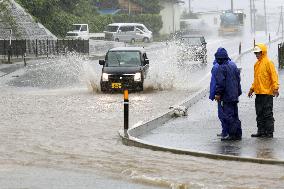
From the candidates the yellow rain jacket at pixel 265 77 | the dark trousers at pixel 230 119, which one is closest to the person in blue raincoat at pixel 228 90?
the dark trousers at pixel 230 119

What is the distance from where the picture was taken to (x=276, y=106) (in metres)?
21.1

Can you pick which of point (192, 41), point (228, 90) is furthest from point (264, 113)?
point (192, 41)

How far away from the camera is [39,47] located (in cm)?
5897

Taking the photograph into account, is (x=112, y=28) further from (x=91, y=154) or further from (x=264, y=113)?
(x=91, y=154)

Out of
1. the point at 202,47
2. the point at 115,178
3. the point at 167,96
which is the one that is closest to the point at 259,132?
the point at 115,178

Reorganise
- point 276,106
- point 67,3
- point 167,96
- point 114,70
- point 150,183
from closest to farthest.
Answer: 1. point 150,183
2. point 276,106
3. point 167,96
4. point 114,70
5. point 67,3

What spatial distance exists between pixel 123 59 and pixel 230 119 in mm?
14409

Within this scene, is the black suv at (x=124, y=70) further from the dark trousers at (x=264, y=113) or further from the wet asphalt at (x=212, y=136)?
the dark trousers at (x=264, y=113)

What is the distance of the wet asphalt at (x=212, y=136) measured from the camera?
43.8 ft

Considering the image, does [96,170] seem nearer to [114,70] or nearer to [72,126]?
[72,126]

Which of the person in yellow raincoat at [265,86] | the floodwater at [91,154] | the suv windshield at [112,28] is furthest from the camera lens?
the suv windshield at [112,28]

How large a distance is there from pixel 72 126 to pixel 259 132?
4511 mm

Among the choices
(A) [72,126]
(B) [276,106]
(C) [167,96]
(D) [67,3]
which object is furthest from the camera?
(D) [67,3]

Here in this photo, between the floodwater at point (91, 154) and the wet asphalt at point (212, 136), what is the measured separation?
69 centimetres
